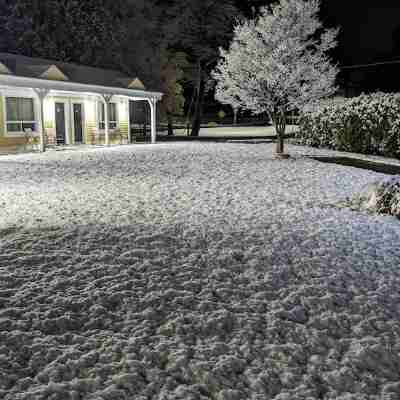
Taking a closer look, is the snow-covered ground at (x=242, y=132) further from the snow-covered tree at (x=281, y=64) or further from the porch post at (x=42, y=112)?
the porch post at (x=42, y=112)

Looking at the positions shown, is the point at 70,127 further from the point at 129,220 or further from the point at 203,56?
the point at 129,220

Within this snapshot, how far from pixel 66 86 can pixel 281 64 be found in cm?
810

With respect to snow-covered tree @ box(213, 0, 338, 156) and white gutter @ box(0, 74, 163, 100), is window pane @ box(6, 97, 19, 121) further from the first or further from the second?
snow-covered tree @ box(213, 0, 338, 156)

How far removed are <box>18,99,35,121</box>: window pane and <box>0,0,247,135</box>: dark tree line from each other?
439 inches

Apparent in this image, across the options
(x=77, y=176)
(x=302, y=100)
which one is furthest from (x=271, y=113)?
(x=77, y=176)

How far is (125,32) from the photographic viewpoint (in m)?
→ 29.0

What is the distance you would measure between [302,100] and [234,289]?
11650mm

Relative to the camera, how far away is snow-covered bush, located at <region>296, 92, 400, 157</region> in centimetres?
1537

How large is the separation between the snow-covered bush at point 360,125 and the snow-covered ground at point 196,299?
8.55 m

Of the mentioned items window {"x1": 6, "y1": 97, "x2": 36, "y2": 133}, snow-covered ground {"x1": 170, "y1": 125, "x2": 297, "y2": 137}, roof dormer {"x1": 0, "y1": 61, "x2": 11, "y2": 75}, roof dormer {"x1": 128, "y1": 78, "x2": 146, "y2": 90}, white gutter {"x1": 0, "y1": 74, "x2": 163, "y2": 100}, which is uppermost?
roof dormer {"x1": 128, "y1": 78, "x2": 146, "y2": 90}

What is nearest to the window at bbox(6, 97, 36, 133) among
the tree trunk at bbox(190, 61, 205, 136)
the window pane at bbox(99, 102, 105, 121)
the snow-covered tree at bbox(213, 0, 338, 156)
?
the window pane at bbox(99, 102, 105, 121)

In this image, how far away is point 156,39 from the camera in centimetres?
2995

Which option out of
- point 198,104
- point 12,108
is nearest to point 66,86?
point 12,108

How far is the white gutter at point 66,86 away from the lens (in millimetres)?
14734
